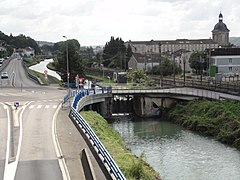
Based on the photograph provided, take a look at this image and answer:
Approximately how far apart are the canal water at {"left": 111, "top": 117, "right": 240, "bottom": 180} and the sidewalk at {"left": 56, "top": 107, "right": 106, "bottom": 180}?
6.46 metres

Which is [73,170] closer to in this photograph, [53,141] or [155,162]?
[53,141]

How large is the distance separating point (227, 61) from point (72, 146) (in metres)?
85.9

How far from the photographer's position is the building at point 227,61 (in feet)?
352

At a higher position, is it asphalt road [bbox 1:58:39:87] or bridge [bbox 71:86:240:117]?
asphalt road [bbox 1:58:39:87]

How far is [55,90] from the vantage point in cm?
6291

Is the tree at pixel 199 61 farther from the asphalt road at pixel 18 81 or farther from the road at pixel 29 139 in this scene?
the road at pixel 29 139

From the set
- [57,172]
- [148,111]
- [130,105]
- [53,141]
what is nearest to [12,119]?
[53,141]

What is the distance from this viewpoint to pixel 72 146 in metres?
27.1

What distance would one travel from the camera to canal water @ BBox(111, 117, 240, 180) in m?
31.7

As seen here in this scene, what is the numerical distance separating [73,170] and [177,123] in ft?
117

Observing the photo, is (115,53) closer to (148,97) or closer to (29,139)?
(148,97)

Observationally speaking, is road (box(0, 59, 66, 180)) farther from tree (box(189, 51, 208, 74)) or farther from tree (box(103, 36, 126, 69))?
tree (box(103, 36, 126, 69))

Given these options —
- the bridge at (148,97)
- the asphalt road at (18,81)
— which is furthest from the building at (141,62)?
the bridge at (148,97)

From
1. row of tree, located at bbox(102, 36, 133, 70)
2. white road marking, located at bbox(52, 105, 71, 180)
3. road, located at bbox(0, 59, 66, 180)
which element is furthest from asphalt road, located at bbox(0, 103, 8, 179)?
row of tree, located at bbox(102, 36, 133, 70)
